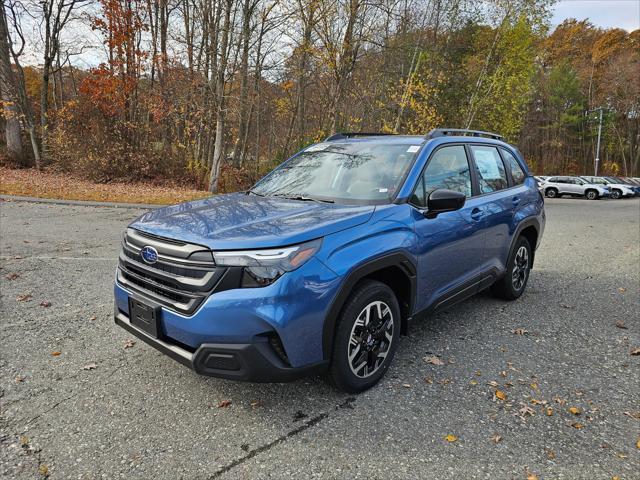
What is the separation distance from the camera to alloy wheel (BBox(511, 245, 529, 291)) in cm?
499

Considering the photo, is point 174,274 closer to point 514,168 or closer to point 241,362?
point 241,362

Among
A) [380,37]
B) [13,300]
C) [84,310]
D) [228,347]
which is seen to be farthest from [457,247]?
[380,37]

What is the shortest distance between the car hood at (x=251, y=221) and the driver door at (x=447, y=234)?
573 millimetres

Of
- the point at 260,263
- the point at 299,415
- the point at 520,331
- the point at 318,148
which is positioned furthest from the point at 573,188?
the point at 260,263

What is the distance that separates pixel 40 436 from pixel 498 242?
4021 millimetres

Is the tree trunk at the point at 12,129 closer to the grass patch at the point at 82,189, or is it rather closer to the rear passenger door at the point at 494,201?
the grass patch at the point at 82,189

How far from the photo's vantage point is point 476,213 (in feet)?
13.0

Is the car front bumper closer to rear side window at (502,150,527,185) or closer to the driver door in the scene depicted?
the driver door

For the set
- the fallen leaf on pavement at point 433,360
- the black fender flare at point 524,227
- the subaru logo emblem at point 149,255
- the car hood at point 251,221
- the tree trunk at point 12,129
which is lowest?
the fallen leaf on pavement at point 433,360

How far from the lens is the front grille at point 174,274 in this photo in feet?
8.04

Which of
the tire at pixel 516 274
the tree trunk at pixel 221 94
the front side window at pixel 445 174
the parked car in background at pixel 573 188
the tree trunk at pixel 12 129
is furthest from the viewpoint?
the parked car in background at pixel 573 188

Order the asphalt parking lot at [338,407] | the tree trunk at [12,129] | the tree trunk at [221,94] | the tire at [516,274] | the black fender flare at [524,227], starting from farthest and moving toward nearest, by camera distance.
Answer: the tree trunk at [12,129], the tree trunk at [221,94], the tire at [516,274], the black fender flare at [524,227], the asphalt parking lot at [338,407]

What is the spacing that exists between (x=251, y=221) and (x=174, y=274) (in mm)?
568

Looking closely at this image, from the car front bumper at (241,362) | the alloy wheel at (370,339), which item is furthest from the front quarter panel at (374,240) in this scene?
the car front bumper at (241,362)
